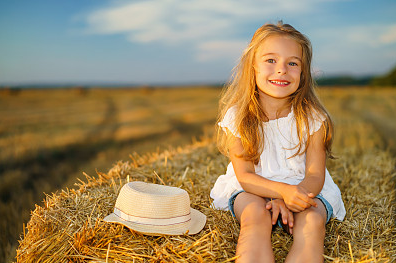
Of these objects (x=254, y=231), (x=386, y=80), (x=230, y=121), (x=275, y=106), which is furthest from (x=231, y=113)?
(x=386, y=80)

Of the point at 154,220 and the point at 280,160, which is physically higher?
the point at 280,160

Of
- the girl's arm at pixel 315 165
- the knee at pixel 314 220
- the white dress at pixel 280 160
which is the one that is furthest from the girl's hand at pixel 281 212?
the white dress at pixel 280 160

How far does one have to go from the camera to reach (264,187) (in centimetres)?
212

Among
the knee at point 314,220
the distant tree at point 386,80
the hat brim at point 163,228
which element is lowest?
the distant tree at point 386,80

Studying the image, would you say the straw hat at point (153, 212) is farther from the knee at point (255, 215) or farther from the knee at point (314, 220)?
the knee at point (314, 220)

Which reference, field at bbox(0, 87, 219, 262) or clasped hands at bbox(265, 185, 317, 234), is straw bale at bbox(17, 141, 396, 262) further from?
field at bbox(0, 87, 219, 262)

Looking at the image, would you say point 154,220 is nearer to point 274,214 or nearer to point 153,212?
point 153,212

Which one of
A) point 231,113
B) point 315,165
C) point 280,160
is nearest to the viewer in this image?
point 315,165

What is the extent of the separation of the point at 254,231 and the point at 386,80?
27367mm

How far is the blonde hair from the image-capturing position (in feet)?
7.53

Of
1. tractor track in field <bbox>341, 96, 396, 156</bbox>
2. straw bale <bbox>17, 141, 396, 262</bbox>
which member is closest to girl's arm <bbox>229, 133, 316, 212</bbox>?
straw bale <bbox>17, 141, 396, 262</bbox>

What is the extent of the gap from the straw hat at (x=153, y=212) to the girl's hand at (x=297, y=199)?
0.55 metres

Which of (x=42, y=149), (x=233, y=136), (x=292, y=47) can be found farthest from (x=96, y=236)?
(x=42, y=149)

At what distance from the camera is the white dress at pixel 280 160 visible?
233 centimetres
